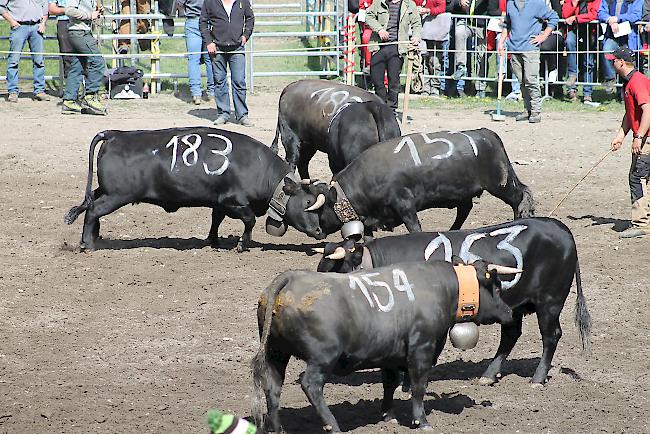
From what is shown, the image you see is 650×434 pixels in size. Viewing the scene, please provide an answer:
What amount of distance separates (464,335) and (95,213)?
5.30m

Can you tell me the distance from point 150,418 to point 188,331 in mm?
1798

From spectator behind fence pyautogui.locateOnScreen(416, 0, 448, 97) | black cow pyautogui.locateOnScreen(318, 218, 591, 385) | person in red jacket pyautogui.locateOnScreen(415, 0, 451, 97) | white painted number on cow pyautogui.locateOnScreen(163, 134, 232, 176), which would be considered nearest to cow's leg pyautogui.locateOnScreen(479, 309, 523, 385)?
black cow pyautogui.locateOnScreen(318, 218, 591, 385)

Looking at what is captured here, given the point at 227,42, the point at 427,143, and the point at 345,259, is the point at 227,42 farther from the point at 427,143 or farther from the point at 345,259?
the point at 345,259

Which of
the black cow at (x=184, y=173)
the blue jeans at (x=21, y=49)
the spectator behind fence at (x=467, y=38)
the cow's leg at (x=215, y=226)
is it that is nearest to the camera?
the black cow at (x=184, y=173)

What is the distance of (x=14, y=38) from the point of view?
17734mm

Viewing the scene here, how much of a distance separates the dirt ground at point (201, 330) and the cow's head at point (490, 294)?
69 cm

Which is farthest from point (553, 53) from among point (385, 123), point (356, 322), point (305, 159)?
point (356, 322)

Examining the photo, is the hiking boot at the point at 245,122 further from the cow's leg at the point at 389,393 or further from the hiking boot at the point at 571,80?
the cow's leg at the point at 389,393

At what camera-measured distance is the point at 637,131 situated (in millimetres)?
10945

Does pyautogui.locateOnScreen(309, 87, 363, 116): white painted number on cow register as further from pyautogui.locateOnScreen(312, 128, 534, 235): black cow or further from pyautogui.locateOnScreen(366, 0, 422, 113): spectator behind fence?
pyautogui.locateOnScreen(366, 0, 422, 113): spectator behind fence

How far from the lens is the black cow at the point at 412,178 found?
10086mm

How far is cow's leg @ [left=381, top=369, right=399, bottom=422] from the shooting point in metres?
6.80

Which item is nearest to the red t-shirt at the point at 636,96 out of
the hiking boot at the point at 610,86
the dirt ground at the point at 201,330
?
the dirt ground at the point at 201,330

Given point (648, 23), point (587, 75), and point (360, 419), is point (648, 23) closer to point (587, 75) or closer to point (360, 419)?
point (587, 75)
